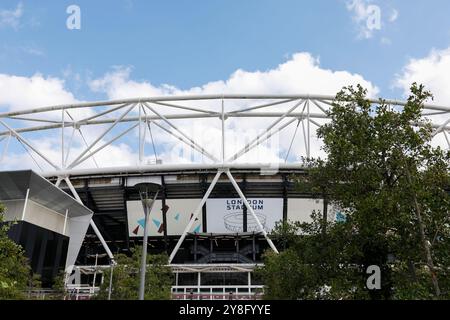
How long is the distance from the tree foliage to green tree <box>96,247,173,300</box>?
55.2ft

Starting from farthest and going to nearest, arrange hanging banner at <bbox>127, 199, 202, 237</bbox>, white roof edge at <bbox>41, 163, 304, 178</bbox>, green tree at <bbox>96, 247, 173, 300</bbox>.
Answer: hanging banner at <bbox>127, 199, 202, 237</bbox>, white roof edge at <bbox>41, 163, 304, 178</bbox>, green tree at <bbox>96, 247, 173, 300</bbox>

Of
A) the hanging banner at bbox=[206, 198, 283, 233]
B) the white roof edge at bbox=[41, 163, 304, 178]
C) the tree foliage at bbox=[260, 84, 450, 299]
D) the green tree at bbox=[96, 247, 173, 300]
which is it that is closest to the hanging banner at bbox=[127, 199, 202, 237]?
the hanging banner at bbox=[206, 198, 283, 233]

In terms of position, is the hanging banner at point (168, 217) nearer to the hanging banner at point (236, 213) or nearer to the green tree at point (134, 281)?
the hanging banner at point (236, 213)

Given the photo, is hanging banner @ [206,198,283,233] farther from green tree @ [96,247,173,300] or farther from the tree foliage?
the tree foliage

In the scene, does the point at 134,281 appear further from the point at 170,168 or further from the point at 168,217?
the point at 168,217

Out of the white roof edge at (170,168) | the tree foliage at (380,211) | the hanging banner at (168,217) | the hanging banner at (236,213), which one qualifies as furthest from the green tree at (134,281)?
the tree foliage at (380,211)

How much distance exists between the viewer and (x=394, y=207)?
49.5 feet

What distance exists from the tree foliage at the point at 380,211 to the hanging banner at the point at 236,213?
109 feet

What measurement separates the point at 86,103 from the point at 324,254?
1670 inches

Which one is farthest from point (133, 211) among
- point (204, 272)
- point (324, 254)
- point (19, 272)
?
point (324, 254)

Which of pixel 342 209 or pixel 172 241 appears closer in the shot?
pixel 342 209

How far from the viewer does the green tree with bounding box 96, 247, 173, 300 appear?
104ft
